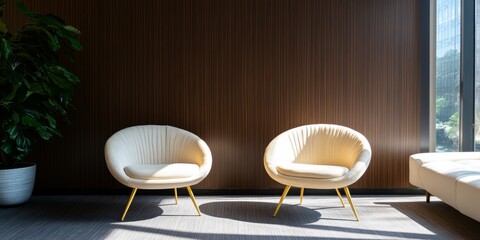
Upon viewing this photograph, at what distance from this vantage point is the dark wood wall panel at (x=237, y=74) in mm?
4164

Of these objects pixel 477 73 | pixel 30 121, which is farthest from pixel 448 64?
pixel 30 121

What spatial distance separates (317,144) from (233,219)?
1.05m

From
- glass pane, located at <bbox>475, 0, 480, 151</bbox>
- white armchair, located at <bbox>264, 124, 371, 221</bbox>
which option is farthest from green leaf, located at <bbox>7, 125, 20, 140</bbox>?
glass pane, located at <bbox>475, 0, 480, 151</bbox>

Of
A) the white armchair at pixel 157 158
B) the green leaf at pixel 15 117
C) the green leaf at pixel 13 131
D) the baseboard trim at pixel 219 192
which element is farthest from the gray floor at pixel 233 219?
the green leaf at pixel 15 117

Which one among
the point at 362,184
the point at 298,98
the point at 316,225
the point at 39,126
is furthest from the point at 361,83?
the point at 39,126

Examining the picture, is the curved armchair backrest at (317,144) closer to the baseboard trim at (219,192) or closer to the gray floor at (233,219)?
the gray floor at (233,219)

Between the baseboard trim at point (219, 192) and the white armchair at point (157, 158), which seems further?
the baseboard trim at point (219, 192)

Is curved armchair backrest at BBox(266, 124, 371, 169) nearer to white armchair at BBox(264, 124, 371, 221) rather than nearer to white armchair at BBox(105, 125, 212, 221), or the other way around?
white armchair at BBox(264, 124, 371, 221)

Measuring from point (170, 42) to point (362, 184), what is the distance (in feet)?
7.85

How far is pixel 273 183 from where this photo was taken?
4.24m

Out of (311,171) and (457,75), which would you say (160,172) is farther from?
(457,75)

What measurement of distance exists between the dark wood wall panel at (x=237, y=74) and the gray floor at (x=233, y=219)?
441mm

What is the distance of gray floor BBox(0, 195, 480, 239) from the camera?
2.98 meters

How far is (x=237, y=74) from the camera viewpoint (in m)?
4.19
